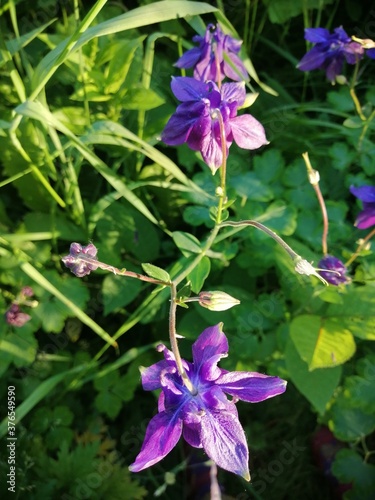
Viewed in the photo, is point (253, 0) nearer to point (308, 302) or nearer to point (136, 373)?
point (308, 302)

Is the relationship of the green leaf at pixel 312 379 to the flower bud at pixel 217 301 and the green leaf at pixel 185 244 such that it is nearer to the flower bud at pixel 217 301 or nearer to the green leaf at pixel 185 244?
the green leaf at pixel 185 244

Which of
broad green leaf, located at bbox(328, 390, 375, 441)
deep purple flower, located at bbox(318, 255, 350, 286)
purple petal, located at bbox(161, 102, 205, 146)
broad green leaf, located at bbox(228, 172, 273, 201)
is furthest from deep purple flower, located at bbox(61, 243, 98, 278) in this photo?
broad green leaf, located at bbox(328, 390, 375, 441)

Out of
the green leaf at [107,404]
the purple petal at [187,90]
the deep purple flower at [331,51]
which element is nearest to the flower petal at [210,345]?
the purple petal at [187,90]

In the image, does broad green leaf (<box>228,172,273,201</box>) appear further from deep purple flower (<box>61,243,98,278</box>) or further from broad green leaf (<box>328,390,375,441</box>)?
deep purple flower (<box>61,243,98,278</box>)

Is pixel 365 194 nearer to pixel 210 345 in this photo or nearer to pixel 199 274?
pixel 199 274

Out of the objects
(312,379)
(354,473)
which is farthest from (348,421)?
(312,379)

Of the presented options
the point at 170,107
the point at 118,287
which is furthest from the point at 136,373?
the point at 170,107
